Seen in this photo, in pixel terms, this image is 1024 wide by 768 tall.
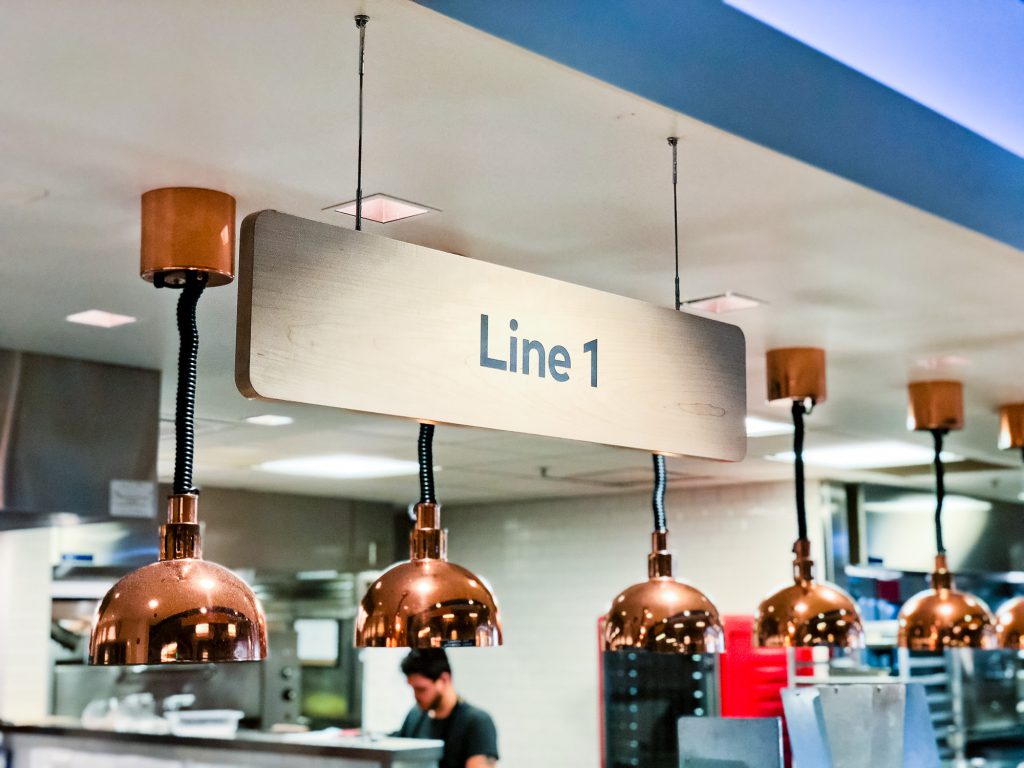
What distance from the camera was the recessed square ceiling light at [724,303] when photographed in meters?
3.45

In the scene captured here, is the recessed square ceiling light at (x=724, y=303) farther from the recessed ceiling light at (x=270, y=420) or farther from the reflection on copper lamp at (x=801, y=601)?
the recessed ceiling light at (x=270, y=420)

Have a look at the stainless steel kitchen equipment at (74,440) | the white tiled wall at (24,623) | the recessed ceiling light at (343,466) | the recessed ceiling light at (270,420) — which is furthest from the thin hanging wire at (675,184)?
the white tiled wall at (24,623)

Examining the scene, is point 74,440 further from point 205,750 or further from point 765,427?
point 765,427

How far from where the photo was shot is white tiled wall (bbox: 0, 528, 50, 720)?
641 centimetres

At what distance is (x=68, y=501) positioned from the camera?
415 cm

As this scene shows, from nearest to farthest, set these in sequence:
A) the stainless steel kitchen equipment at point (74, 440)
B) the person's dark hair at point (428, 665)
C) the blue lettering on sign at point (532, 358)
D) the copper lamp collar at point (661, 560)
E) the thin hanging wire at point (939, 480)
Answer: the blue lettering on sign at point (532, 358) < the copper lamp collar at point (661, 560) < the stainless steel kitchen equipment at point (74, 440) < the thin hanging wire at point (939, 480) < the person's dark hair at point (428, 665)

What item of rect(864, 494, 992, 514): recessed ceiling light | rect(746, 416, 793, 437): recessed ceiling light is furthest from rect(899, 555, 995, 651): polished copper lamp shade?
rect(864, 494, 992, 514): recessed ceiling light

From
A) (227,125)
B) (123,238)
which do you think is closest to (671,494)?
(123,238)

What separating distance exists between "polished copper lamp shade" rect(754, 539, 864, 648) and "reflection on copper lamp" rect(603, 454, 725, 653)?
0.83m

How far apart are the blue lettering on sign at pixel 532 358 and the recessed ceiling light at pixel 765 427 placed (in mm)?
3103

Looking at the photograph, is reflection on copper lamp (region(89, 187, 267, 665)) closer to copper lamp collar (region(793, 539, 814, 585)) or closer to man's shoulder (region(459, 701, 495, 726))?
copper lamp collar (region(793, 539, 814, 585))

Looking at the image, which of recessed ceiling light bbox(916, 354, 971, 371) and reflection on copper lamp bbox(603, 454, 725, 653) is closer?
reflection on copper lamp bbox(603, 454, 725, 653)

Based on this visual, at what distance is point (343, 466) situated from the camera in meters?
6.79

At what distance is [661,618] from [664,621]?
0.01 meters
